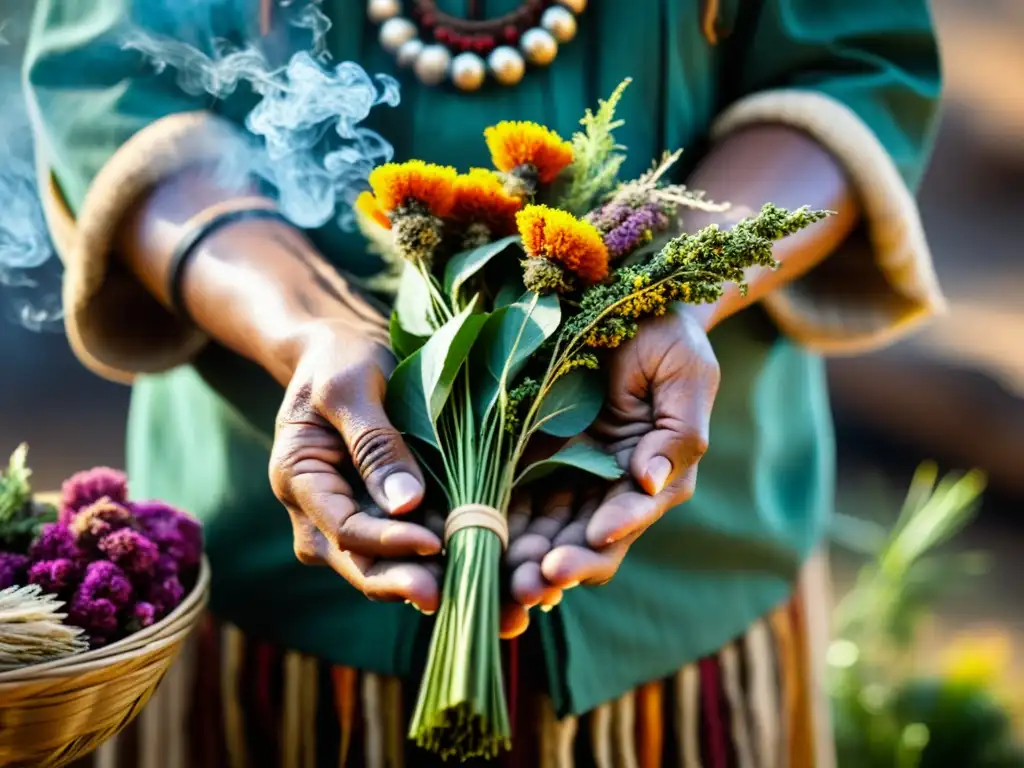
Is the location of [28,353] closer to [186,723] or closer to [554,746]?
[186,723]

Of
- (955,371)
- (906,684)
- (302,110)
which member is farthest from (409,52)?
(955,371)

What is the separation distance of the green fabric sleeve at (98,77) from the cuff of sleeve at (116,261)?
0.03m

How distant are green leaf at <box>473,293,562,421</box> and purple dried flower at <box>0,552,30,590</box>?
456mm

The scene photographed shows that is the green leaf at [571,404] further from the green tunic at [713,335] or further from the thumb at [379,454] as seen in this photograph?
the green tunic at [713,335]

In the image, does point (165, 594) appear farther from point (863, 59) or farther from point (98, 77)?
point (863, 59)

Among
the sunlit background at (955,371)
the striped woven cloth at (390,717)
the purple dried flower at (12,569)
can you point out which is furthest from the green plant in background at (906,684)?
the purple dried flower at (12,569)

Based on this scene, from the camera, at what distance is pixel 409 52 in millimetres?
1164

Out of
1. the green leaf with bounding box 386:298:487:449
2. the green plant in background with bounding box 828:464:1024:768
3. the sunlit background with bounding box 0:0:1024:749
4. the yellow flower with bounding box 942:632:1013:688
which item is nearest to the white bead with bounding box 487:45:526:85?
the green leaf with bounding box 386:298:487:449

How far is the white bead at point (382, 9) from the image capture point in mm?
1173

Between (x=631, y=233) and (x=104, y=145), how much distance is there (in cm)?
59

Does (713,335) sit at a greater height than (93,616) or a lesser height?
greater

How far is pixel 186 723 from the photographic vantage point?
127 centimetres

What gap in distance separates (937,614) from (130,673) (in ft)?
9.70

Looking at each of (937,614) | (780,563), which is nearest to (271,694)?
(780,563)
